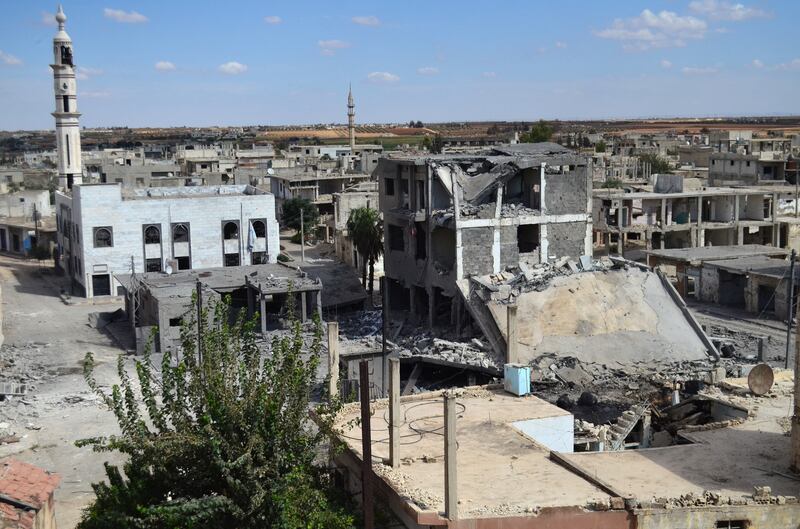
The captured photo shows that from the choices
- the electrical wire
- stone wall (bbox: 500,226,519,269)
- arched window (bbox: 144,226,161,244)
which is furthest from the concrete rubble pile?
arched window (bbox: 144,226,161,244)

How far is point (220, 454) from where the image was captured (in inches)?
495

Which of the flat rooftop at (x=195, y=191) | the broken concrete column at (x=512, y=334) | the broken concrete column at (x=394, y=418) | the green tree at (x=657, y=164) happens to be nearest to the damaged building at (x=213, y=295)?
the flat rooftop at (x=195, y=191)

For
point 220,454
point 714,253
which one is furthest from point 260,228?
point 220,454

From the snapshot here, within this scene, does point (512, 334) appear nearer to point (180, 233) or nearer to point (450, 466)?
point (450, 466)

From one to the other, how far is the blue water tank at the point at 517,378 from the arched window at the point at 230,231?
27.7 m

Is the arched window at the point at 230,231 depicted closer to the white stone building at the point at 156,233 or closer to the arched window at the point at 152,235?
the white stone building at the point at 156,233

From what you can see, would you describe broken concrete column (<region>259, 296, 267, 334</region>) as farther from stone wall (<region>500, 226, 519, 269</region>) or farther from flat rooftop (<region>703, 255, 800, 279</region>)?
flat rooftop (<region>703, 255, 800, 279</region>)

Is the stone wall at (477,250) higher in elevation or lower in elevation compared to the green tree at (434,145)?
lower

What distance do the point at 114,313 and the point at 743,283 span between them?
88.3ft

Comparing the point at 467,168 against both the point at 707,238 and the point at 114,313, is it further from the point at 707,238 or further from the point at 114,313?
the point at 707,238

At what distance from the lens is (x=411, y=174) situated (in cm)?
3678

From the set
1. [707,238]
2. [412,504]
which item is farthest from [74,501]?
[707,238]

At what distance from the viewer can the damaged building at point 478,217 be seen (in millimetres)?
35000

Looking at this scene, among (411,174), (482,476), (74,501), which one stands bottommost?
(74,501)
